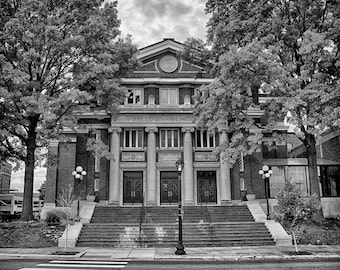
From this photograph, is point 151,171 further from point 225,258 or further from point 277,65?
point 225,258

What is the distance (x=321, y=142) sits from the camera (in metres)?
33.0

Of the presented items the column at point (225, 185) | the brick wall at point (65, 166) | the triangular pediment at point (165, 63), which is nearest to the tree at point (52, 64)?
the brick wall at point (65, 166)

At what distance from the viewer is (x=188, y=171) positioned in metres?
29.6

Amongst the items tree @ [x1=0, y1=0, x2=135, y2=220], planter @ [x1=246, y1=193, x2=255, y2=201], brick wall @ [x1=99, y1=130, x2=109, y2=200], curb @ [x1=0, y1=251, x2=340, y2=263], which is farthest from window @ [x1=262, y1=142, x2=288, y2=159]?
curb @ [x1=0, y1=251, x2=340, y2=263]

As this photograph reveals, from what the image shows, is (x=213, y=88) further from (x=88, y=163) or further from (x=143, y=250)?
(x=88, y=163)

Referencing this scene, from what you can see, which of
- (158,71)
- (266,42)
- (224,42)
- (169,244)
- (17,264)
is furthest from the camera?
(158,71)

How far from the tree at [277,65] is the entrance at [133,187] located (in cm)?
1028

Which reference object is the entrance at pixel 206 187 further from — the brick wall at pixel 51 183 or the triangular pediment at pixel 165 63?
the brick wall at pixel 51 183

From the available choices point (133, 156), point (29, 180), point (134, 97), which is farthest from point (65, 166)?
point (29, 180)

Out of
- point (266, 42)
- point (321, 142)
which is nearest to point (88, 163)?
point (266, 42)

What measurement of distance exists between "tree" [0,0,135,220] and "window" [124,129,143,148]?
8317 millimetres

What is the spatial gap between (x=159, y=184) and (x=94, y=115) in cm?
767

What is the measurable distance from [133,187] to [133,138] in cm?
404

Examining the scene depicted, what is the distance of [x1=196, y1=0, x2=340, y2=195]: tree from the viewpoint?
1906 centimetres
